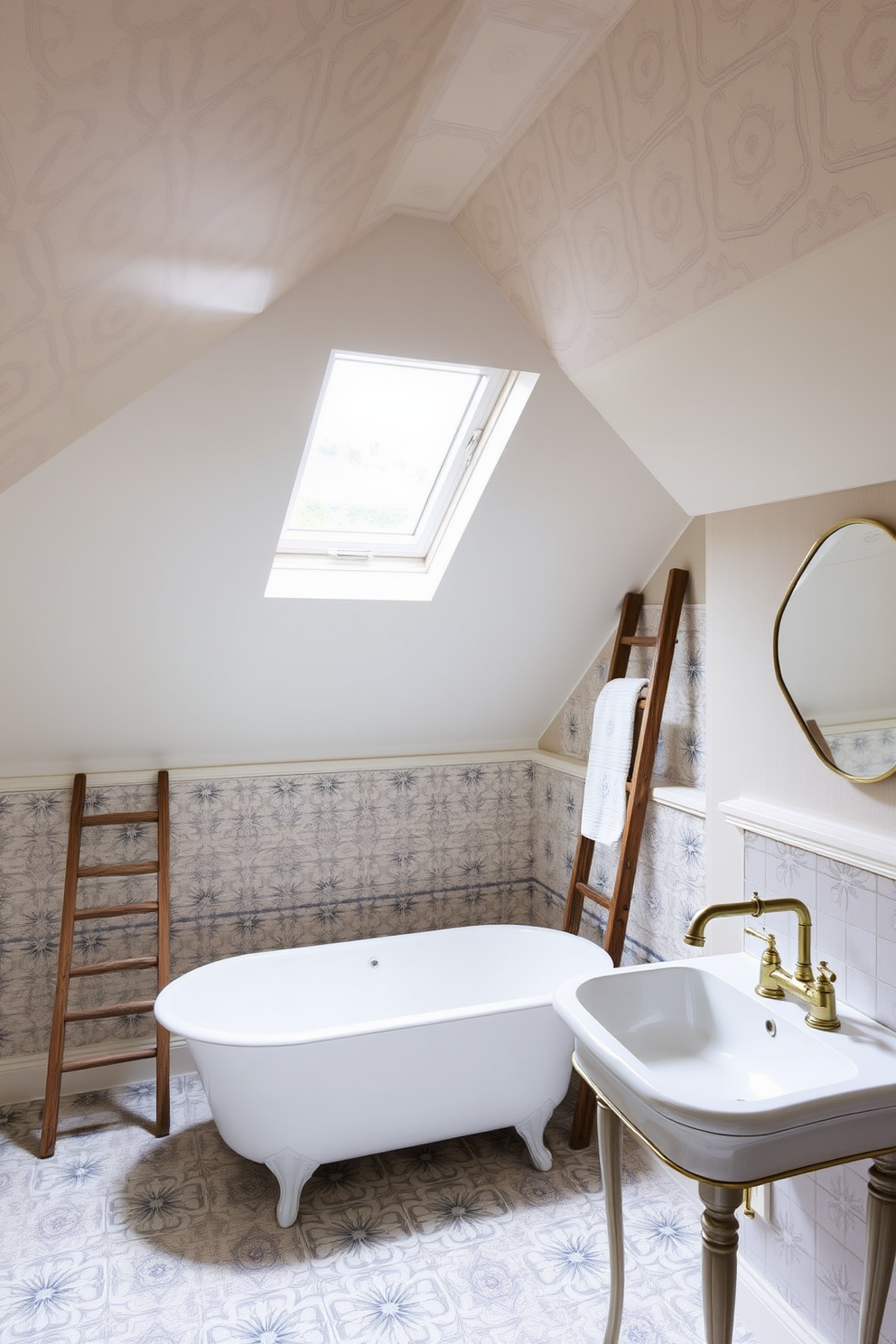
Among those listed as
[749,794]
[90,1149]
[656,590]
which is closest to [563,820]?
[656,590]

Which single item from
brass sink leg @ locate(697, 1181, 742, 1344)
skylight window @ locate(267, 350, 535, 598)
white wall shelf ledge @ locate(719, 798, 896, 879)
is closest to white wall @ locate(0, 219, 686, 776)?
skylight window @ locate(267, 350, 535, 598)

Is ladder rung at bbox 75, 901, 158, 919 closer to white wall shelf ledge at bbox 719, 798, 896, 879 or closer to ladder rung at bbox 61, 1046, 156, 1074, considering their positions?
ladder rung at bbox 61, 1046, 156, 1074

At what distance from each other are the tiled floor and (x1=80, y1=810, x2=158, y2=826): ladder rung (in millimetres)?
977

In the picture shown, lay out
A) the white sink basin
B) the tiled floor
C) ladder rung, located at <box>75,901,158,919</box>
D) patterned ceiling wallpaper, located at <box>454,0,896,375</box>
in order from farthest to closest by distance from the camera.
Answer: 1. ladder rung, located at <box>75,901,158,919</box>
2. the tiled floor
3. the white sink basin
4. patterned ceiling wallpaper, located at <box>454,0,896,375</box>

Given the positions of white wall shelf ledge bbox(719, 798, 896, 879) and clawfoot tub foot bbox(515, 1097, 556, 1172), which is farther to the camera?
clawfoot tub foot bbox(515, 1097, 556, 1172)

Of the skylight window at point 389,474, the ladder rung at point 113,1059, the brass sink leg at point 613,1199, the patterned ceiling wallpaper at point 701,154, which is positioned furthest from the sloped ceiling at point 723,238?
the ladder rung at point 113,1059

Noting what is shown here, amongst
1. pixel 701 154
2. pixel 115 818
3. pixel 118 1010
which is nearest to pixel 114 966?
pixel 118 1010

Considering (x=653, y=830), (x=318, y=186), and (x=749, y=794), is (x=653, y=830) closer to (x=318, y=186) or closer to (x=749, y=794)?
(x=749, y=794)

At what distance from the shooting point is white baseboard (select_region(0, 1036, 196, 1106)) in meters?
3.22

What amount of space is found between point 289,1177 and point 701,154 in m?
2.58

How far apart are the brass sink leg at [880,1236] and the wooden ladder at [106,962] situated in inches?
82.9

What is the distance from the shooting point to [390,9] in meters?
1.06

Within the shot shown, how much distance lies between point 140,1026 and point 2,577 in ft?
5.70

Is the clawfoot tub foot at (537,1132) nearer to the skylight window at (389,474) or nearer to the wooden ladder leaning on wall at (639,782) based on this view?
the wooden ladder leaning on wall at (639,782)
